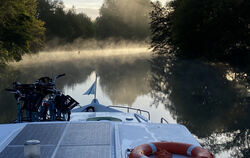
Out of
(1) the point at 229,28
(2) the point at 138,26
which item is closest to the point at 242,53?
(1) the point at 229,28

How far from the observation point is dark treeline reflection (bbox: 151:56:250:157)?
14.1m

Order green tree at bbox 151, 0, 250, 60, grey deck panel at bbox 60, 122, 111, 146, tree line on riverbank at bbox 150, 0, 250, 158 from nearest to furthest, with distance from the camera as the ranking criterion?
grey deck panel at bbox 60, 122, 111, 146 → tree line on riverbank at bbox 150, 0, 250, 158 → green tree at bbox 151, 0, 250, 60

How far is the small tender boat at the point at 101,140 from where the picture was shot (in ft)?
16.9

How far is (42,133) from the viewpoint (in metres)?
6.27

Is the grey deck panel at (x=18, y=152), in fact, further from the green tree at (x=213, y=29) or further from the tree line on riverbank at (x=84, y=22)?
the green tree at (x=213, y=29)

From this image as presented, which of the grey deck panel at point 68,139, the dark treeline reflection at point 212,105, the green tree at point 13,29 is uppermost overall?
the green tree at point 13,29

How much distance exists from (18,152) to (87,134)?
46.9 inches

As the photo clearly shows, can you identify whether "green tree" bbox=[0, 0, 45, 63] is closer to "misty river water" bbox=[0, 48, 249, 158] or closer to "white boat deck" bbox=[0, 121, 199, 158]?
"misty river water" bbox=[0, 48, 249, 158]

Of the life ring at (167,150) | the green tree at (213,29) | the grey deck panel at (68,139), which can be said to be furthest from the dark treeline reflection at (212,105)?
the life ring at (167,150)

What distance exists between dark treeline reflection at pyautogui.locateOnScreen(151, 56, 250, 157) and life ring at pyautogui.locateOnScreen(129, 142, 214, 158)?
7.57 metres

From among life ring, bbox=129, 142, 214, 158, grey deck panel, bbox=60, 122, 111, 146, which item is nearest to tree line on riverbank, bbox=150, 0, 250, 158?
grey deck panel, bbox=60, 122, 111, 146

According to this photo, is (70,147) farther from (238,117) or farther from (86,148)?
(238,117)

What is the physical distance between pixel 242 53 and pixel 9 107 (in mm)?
25238

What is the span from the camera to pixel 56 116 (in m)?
9.55
